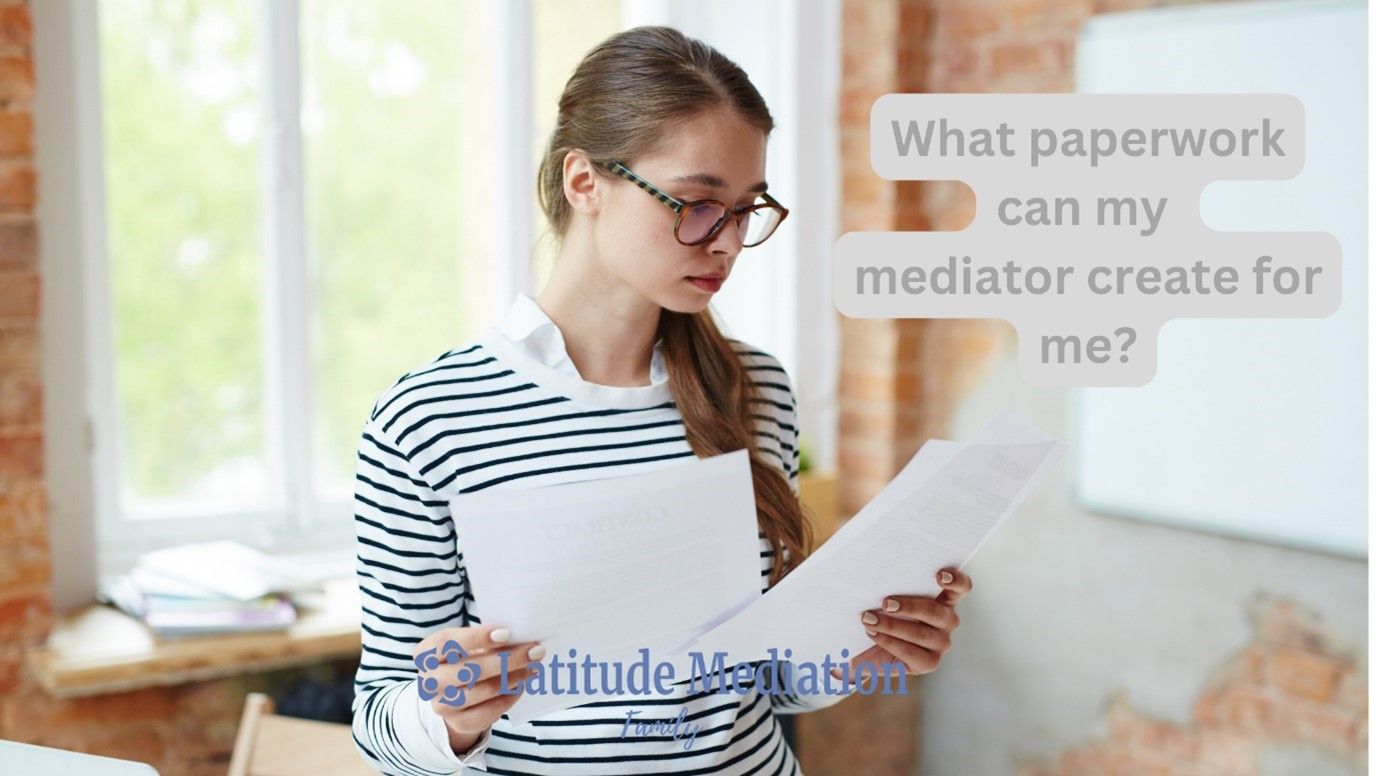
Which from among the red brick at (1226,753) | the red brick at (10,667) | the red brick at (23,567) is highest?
the red brick at (23,567)

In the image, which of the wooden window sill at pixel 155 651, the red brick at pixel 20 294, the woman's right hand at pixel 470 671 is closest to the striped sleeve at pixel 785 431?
the woman's right hand at pixel 470 671

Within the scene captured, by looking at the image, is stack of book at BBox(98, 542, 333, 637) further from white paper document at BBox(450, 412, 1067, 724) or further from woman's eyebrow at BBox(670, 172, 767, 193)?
woman's eyebrow at BBox(670, 172, 767, 193)

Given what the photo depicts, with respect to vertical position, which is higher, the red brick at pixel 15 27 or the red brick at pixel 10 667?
the red brick at pixel 15 27

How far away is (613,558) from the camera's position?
1.04m

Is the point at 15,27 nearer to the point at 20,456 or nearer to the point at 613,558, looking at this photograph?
the point at 20,456

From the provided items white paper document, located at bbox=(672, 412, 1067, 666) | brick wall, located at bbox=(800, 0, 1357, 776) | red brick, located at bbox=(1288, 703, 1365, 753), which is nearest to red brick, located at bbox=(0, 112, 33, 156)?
white paper document, located at bbox=(672, 412, 1067, 666)

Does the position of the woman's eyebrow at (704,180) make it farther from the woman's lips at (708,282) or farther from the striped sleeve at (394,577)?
the striped sleeve at (394,577)

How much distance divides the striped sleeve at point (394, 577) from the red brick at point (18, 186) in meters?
1.01

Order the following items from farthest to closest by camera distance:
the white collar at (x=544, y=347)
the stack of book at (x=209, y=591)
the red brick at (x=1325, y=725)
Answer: the red brick at (x=1325, y=725), the stack of book at (x=209, y=591), the white collar at (x=544, y=347)

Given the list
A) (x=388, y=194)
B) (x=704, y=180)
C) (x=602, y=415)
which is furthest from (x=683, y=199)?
(x=388, y=194)

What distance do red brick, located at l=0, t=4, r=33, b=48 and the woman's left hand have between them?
150 cm

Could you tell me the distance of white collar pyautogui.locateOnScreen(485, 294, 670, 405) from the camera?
4.09ft

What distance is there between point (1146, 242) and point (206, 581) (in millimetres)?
1723

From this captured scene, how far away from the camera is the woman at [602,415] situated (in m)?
1.13
